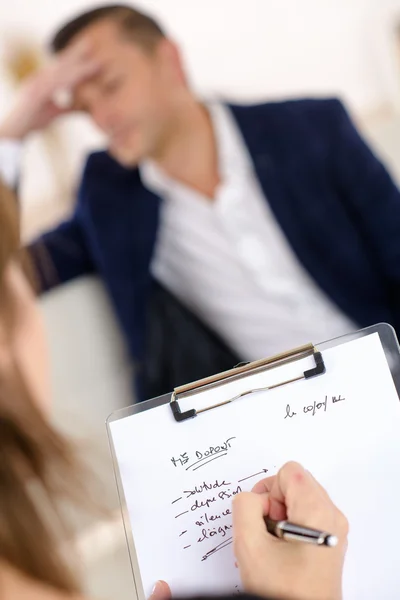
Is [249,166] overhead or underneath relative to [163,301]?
overhead

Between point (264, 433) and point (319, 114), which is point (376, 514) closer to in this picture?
point (264, 433)

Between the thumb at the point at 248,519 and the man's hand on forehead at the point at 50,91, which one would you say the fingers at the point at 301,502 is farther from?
the man's hand on forehead at the point at 50,91

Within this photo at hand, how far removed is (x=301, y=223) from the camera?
94 cm

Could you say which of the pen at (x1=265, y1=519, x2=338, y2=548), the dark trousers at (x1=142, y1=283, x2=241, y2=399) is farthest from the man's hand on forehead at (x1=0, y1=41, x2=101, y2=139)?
the pen at (x1=265, y1=519, x2=338, y2=548)

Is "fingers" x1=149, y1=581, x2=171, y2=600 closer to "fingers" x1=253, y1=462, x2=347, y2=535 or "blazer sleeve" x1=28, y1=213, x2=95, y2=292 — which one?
"fingers" x1=253, y1=462, x2=347, y2=535

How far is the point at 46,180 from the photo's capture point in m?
0.96

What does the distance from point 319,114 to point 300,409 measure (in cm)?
70

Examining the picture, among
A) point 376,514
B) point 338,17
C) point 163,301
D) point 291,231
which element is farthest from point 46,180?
point 376,514

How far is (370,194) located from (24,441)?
698mm

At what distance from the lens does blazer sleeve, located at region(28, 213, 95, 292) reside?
0.94 m

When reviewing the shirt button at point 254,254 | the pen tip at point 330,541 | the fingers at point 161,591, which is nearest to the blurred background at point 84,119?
the shirt button at point 254,254

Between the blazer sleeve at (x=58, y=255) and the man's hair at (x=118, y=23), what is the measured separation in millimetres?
313

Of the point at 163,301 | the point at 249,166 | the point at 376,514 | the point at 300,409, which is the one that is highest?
the point at 249,166

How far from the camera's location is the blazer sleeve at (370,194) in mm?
941
